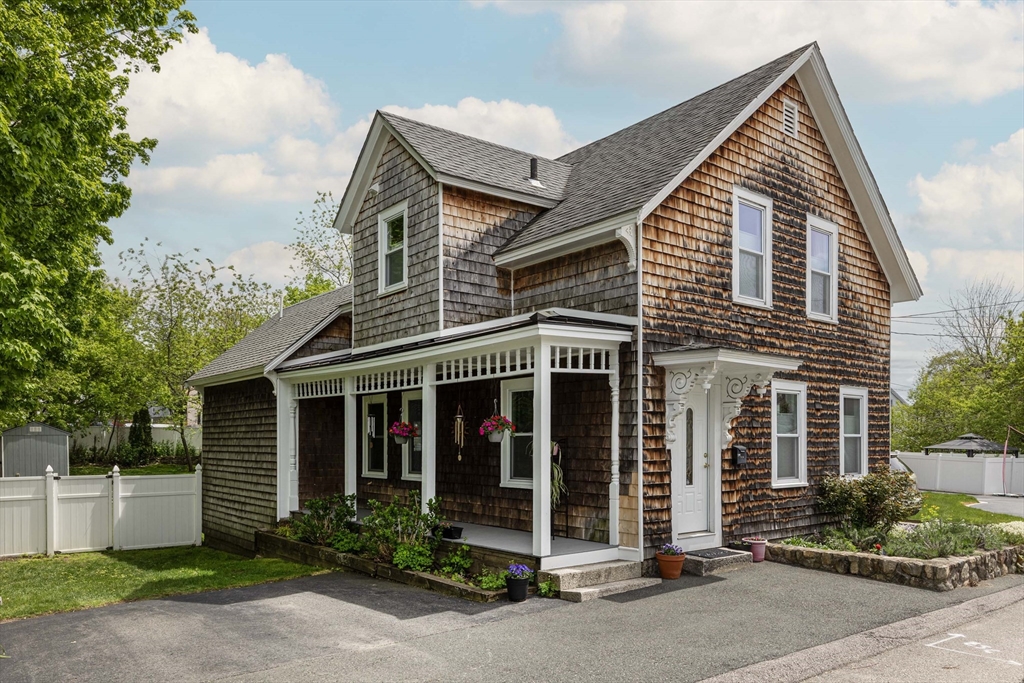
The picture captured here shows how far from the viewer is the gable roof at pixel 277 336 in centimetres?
1648

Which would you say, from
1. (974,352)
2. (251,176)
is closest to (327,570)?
(251,176)

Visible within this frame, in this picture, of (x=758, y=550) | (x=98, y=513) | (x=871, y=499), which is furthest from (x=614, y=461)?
(x=98, y=513)

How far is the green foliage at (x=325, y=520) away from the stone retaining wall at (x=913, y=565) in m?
6.74

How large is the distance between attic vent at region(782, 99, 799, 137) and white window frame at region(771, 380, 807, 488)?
4.44 meters

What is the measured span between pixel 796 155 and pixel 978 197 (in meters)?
34.4

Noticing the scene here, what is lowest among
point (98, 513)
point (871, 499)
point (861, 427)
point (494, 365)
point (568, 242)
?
point (98, 513)

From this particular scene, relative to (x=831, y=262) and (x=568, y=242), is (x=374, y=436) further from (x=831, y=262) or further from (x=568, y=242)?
(x=831, y=262)

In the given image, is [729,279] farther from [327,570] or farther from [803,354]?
[327,570]

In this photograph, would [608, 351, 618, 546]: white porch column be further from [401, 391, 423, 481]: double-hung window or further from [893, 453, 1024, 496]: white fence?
[893, 453, 1024, 496]: white fence

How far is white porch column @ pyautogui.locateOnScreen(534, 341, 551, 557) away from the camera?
9.24m

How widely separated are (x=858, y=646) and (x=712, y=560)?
10.2ft

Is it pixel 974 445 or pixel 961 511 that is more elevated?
pixel 974 445

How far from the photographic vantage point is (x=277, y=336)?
18625 millimetres

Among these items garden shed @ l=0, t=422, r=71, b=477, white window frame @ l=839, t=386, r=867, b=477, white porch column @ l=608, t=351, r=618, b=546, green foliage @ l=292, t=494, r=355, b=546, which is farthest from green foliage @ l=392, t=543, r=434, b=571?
garden shed @ l=0, t=422, r=71, b=477
